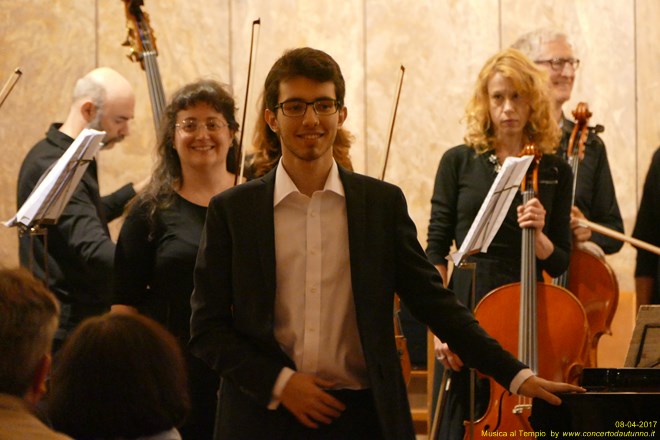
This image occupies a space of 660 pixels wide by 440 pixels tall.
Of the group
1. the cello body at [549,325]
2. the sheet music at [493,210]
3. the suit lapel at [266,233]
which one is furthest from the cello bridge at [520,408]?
the suit lapel at [266,233]

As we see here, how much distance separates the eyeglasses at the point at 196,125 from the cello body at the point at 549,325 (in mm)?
903

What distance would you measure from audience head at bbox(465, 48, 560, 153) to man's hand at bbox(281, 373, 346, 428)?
1.67 m

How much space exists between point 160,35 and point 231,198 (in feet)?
10.7

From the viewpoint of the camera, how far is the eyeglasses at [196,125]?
3.11 m

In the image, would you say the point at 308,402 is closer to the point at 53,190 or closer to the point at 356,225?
the point at 356,225

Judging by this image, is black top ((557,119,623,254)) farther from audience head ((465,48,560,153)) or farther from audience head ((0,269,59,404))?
audience head ((0,269,59,404))

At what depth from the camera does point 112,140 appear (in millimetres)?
4426

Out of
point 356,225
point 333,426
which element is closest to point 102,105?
point 356,225

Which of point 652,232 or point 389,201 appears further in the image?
point 652,232

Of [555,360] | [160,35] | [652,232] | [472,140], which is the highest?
[160,35]

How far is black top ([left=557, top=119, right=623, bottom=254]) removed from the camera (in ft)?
13.5

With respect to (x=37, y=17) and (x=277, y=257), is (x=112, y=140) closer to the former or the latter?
(x=37, y=17)

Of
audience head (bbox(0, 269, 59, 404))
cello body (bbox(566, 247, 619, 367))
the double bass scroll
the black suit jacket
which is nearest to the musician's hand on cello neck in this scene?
cello body (bbox(566, 247, 619, 367))

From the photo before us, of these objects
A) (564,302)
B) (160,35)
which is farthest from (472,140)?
(160,35)
